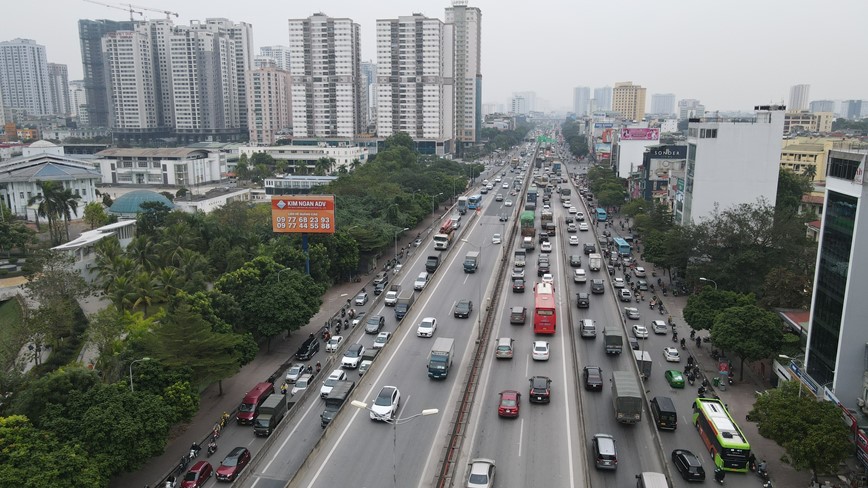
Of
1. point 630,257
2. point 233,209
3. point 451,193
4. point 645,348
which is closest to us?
point 645,348

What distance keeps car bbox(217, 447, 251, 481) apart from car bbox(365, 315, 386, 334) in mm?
14863

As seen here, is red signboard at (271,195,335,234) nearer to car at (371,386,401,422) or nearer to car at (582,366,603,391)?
car at (371,386,401,422)

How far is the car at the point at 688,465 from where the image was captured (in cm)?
2588

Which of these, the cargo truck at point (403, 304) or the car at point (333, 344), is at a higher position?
the cargo truck at point (403, 304)

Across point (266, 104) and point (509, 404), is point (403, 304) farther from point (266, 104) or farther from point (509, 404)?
point (266, 104)

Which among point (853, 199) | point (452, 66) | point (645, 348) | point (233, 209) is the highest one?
point (452, 66)

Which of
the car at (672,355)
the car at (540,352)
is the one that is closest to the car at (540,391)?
the car at (540,352)

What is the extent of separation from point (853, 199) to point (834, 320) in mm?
5517

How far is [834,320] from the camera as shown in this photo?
97.0 ft

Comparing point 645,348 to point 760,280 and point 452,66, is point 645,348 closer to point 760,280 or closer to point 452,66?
point 760,280

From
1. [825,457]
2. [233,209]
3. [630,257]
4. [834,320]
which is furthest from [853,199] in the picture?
[233,209]

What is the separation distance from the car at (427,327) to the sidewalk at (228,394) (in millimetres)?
8576

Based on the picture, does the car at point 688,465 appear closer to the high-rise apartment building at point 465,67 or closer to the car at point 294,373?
the car at point 294,373

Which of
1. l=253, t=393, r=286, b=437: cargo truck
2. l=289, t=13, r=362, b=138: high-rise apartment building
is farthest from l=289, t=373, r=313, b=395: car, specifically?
l=289, t=13, r=362, b=138: high-rise apartment building
